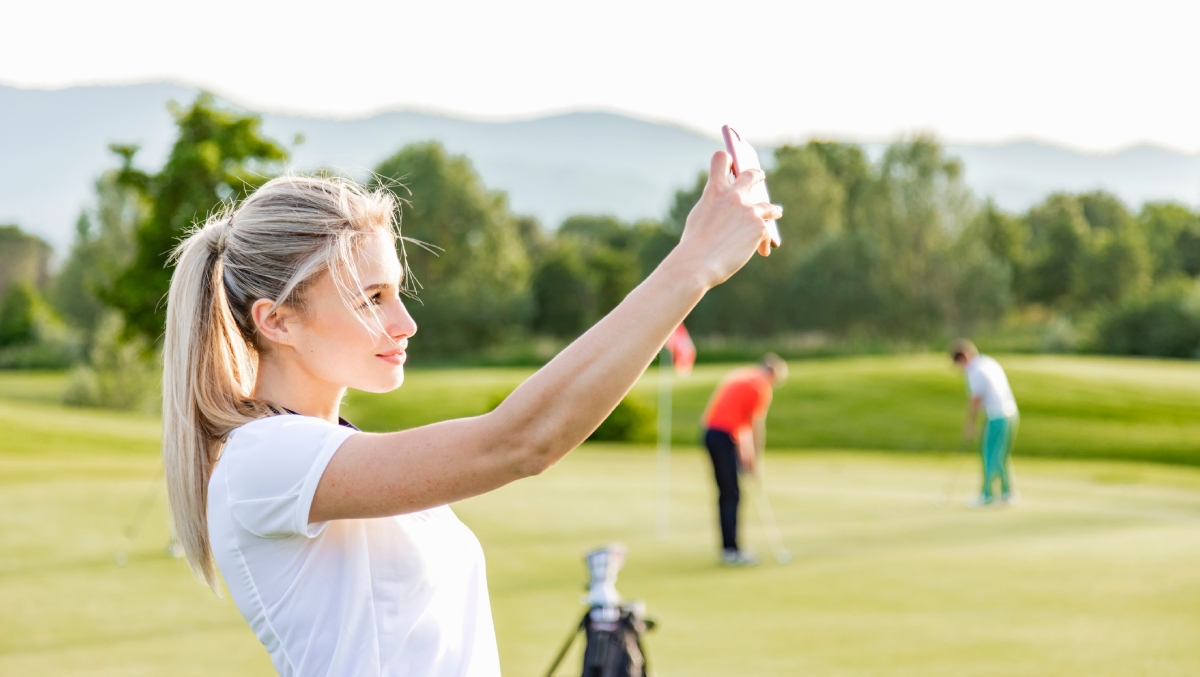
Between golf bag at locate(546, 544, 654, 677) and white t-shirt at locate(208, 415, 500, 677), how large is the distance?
6.30ft

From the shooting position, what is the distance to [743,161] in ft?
4.98

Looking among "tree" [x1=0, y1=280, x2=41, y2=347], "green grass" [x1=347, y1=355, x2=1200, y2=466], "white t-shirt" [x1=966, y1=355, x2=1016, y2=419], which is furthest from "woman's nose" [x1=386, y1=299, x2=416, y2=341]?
"tree" [x1=0, y1=280, x2=41, y2=347]

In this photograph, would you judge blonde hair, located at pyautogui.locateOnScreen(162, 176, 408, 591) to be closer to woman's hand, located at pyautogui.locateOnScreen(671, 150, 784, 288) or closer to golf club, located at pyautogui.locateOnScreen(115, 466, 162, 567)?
woman's hand, located at pyautogui.locateOnScreen(671, 150, 784, 288)

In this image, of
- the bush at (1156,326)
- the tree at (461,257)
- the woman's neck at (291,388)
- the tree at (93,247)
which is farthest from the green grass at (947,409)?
the tree at (93,247)

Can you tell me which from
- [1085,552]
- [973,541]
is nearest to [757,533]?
[973,541]

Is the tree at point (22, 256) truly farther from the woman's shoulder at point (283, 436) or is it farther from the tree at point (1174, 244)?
the woman's shoulder at point (283, 436)

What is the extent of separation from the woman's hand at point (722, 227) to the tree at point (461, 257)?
178ft

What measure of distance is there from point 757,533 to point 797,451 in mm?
12727

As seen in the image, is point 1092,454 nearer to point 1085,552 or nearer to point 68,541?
point 1085,552

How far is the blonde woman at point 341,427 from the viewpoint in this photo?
1409 mm

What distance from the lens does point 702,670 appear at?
6.42 metres

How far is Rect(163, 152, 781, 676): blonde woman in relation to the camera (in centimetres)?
141

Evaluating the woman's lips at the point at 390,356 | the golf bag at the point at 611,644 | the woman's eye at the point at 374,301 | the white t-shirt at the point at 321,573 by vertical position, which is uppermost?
the woman's eye at the point at 374,301

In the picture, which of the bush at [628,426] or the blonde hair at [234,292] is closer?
the blonde hair at [234,292]
